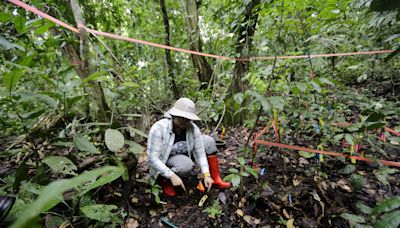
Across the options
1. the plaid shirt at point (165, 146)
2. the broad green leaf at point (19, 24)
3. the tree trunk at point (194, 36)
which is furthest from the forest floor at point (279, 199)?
the tree trunk at point (194, 36)

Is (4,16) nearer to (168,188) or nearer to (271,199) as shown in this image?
(168,188)

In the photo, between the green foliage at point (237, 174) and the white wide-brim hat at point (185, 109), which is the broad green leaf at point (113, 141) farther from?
the green foliage at point (237, 174)

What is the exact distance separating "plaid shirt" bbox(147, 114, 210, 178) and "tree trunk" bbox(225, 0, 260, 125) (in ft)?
3.59

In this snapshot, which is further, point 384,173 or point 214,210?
point 214,210

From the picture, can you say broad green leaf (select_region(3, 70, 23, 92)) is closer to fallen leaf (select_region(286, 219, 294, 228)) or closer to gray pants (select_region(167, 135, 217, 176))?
gray pants (select_region(167, 135, 217, 176))

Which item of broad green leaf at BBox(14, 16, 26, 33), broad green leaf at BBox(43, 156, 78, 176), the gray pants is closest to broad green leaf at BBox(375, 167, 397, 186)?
the gray pants

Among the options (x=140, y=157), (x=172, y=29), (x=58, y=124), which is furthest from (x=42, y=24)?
(x=172, y=29)

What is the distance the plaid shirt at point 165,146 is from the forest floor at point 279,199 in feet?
0.98

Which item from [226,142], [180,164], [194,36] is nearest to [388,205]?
[180,164]

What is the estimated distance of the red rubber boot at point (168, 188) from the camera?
6.63 ft

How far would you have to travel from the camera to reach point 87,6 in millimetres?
2369

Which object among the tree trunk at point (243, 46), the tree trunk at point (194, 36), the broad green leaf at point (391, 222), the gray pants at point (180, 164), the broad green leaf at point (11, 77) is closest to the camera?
the broad green leaf at point (391, 222)

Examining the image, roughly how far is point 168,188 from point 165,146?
1.39ft

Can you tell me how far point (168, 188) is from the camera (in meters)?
2.04
